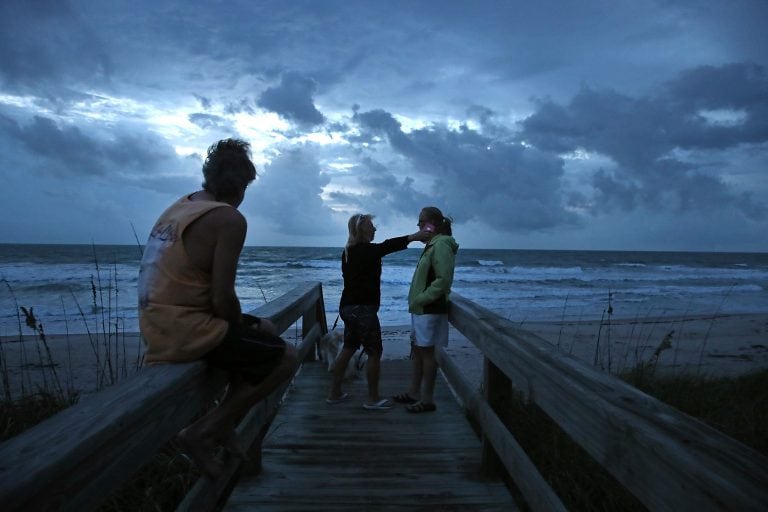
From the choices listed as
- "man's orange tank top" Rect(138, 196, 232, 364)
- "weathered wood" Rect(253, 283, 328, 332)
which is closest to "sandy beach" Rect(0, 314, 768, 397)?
"weathered wood" Rect(253, 283, 328, 332)

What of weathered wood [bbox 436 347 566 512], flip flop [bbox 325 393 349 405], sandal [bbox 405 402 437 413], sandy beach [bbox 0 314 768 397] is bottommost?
sandy beach [bbox 0 314 768 397]

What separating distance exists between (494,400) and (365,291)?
1.72m

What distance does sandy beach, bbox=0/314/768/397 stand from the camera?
7.94 m

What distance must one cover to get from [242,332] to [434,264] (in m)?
2.28

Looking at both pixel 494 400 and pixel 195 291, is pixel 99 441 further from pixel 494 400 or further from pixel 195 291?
pixel 494 400

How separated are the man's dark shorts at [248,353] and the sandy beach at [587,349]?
17.9ft

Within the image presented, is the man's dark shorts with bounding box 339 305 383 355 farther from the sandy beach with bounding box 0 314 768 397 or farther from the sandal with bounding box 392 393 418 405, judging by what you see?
the sandy beach with bounding box 0 314 768 397

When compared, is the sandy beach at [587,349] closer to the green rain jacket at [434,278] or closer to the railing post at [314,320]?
the railing post at [314,320]

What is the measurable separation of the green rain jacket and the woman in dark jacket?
0.92ft

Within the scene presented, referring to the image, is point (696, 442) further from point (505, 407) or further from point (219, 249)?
point (505, 407)

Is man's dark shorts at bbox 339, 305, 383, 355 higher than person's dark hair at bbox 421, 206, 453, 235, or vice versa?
person's dark hair at bbox 421, 206, 453, 235

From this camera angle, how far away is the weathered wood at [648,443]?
2.82ft

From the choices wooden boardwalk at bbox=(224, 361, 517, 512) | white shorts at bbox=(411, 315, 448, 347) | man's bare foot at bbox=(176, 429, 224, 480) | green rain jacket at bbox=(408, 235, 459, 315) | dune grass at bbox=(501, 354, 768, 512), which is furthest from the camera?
white shorts at bbox=(411, 315, 448, 347)

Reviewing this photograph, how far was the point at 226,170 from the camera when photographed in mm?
2146
